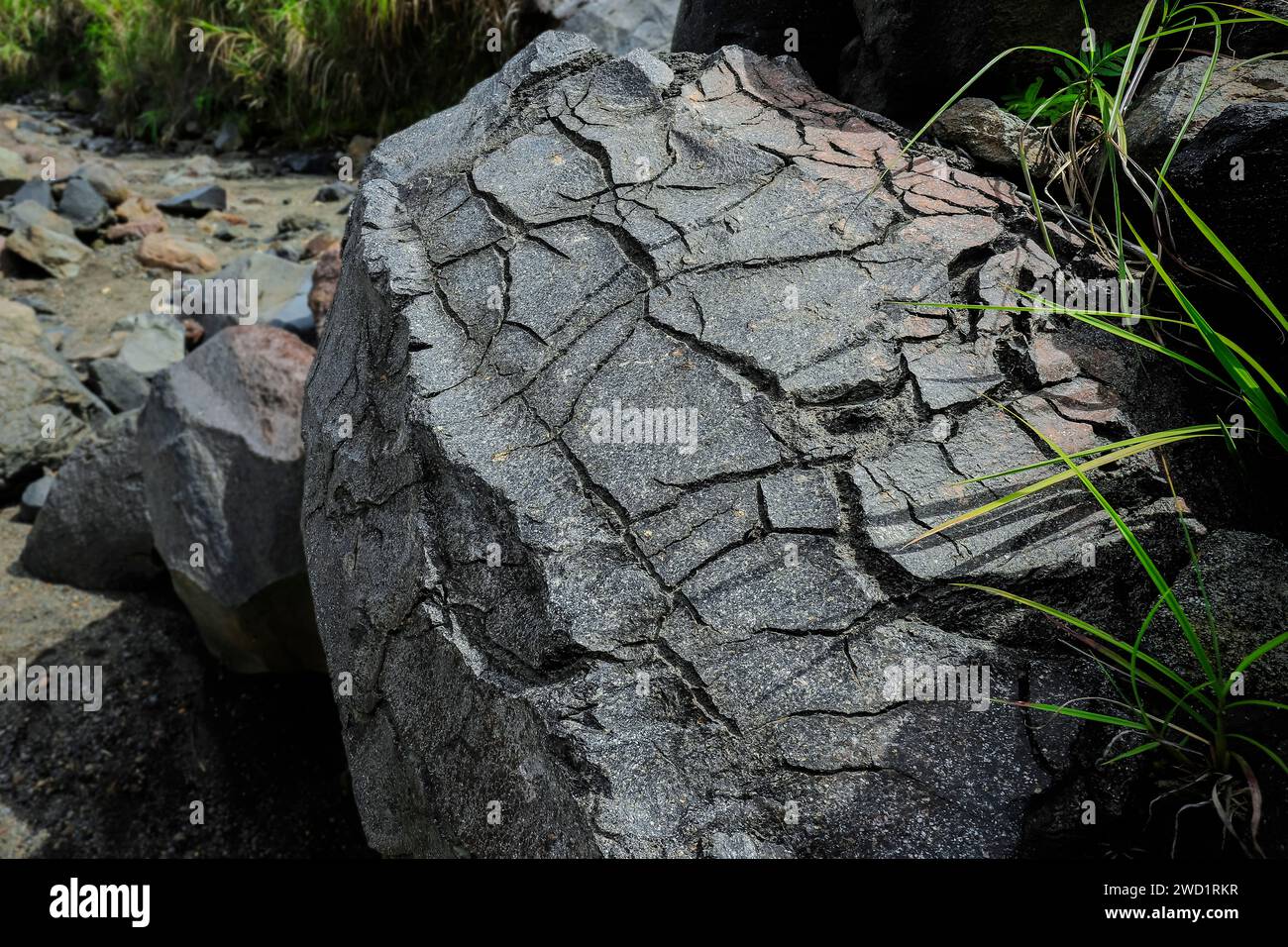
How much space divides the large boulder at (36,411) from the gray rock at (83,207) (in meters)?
2.11

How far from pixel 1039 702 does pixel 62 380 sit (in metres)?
3.69

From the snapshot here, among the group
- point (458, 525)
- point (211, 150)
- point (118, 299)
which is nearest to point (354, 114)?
point (211, 150)

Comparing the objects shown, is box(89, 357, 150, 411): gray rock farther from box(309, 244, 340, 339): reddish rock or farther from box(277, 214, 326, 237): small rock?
box(277, 214, 326, 237): small rock

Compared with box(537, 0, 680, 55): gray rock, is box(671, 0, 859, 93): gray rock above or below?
below

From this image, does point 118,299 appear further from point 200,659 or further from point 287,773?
point 287,773

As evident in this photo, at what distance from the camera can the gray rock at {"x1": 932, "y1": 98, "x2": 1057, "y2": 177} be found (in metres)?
2.27

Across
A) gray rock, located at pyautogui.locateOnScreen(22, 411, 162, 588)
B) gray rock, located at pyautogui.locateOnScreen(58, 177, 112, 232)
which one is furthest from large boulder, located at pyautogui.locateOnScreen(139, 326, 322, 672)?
gray rock, located at pyautogui.locateOnScreen(58, 177, 112, 232)

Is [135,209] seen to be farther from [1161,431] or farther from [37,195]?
[1161,431]

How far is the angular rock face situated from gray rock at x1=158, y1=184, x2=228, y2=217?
4.32 m

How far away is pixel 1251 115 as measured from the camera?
173 cm

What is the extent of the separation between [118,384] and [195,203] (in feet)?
8.15

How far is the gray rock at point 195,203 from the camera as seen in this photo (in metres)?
6.07

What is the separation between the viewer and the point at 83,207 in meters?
5.74

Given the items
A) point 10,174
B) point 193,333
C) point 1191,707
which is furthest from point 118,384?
point 1191,707
